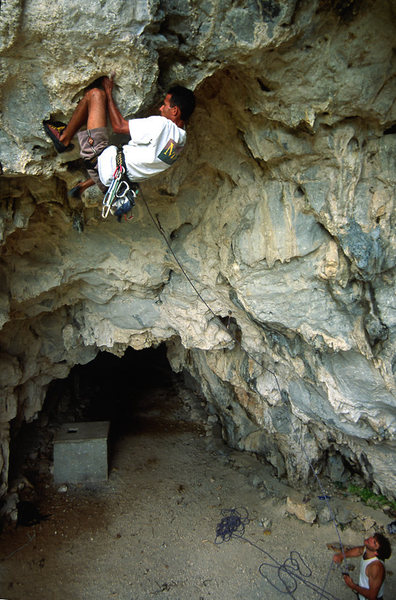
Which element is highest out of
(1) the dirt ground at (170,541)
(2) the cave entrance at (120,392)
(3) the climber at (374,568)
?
(3) the climber at (374,568)

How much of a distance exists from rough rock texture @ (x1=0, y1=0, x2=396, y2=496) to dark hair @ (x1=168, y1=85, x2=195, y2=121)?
7 cm

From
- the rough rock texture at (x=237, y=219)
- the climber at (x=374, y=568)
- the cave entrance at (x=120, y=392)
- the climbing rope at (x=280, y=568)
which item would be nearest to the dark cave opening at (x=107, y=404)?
the cave entrance at (x=120, y=392)

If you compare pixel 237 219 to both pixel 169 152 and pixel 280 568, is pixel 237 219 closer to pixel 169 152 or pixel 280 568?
pixel 169 152

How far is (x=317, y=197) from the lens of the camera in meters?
3.85

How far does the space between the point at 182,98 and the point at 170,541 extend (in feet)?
18.9

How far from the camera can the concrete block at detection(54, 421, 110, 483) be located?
23.6 feet

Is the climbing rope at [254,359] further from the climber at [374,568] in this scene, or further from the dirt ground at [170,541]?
the climber at [374,568]

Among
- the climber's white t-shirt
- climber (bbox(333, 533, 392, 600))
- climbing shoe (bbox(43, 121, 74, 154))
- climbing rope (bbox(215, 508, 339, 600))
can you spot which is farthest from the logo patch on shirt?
climbing rope (bbox(215, 508, 339, 600))

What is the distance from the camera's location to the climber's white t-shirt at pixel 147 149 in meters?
2.97

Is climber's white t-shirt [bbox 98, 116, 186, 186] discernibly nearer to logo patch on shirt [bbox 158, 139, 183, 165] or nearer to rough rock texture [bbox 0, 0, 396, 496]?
logo patch on shirt [bbox 158, 139, 183, 165]

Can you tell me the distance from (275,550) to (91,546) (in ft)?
8.40

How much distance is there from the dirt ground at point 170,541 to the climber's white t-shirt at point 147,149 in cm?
506

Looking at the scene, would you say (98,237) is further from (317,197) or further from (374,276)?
(374,276)

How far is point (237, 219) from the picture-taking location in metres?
4.65
